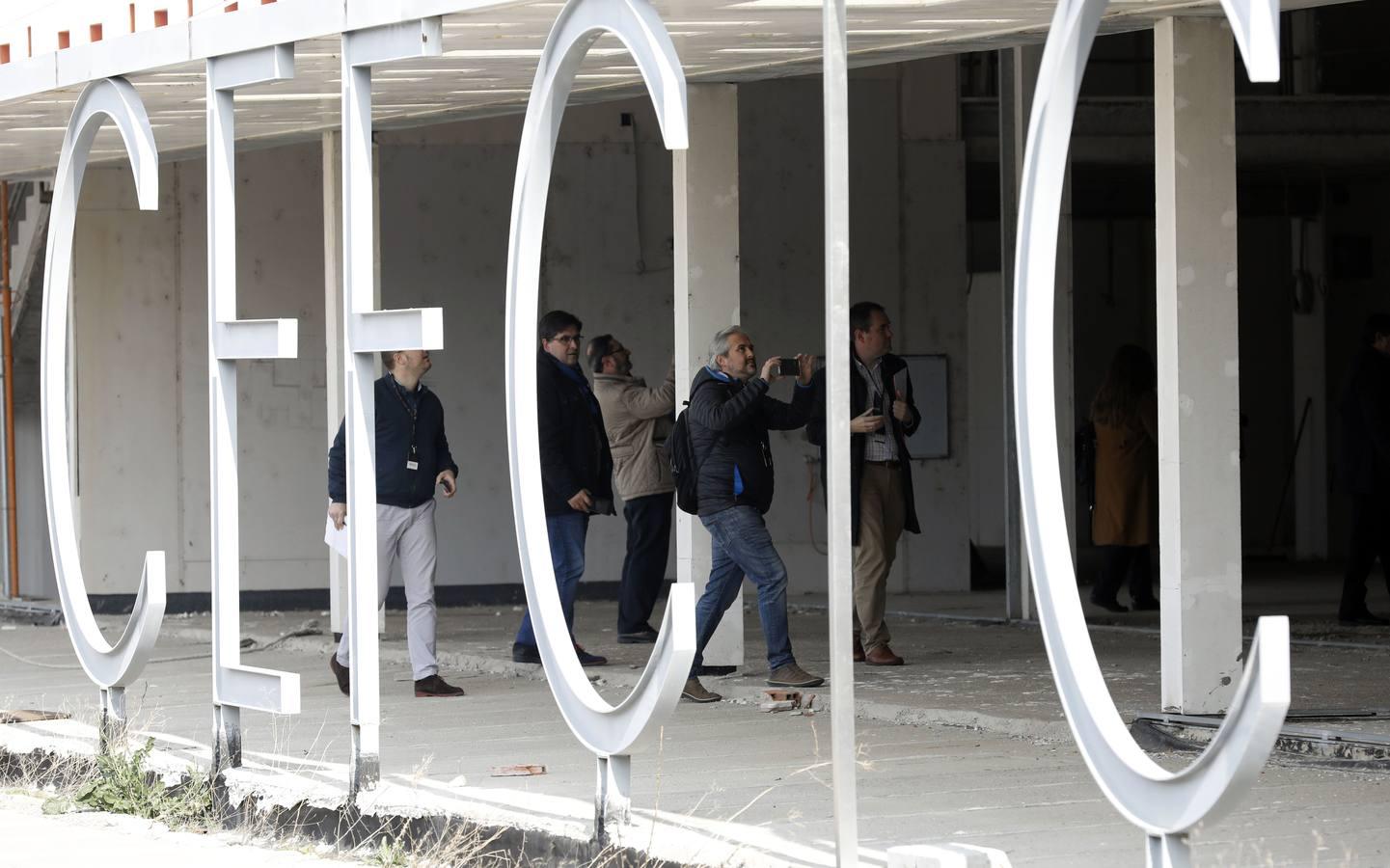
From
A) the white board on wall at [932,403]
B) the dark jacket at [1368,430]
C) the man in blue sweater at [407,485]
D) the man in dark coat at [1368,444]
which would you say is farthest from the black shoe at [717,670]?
the white board on wall at [932,403]

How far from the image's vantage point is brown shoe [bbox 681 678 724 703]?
30.7ft

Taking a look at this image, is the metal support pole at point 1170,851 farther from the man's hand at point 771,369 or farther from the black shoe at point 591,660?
the black shoe at point 591,660

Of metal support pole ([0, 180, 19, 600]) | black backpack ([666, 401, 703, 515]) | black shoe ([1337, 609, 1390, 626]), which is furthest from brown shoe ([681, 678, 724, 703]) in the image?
metal support pole ([0, 180, 19, 600])

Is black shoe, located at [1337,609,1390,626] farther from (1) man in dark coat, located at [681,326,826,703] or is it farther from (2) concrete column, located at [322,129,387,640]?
(2) concrete column, located at [322,129,387,640]

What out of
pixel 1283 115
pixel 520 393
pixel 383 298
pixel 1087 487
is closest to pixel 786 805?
pixel 520 393

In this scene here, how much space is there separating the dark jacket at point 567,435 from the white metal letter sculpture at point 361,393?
368 cm

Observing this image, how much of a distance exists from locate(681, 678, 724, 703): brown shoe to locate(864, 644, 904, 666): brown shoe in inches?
46.1

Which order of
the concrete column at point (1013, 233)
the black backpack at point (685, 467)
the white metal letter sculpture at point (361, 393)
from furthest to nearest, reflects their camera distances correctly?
the concrete column at point (1013, 233)
the black backpack at point (685, 467)
the white metal letter sculpture at point (361, 393)

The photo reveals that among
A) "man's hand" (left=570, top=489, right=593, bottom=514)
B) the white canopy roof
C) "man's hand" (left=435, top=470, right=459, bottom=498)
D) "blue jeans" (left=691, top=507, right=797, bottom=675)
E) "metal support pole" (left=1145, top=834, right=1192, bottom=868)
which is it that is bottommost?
"metal support pole" (left=1145, top=834, right=1192, bottom=868)

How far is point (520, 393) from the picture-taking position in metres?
6.27

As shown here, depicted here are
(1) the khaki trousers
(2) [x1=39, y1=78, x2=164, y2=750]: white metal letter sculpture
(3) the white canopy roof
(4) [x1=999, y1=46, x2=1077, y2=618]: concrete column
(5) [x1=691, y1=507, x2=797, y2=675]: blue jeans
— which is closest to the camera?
(3) the white canopy roof

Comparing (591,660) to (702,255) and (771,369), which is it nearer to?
(702,255)

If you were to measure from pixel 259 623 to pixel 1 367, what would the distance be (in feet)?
11.0

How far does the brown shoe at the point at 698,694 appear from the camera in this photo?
30.7 ft
